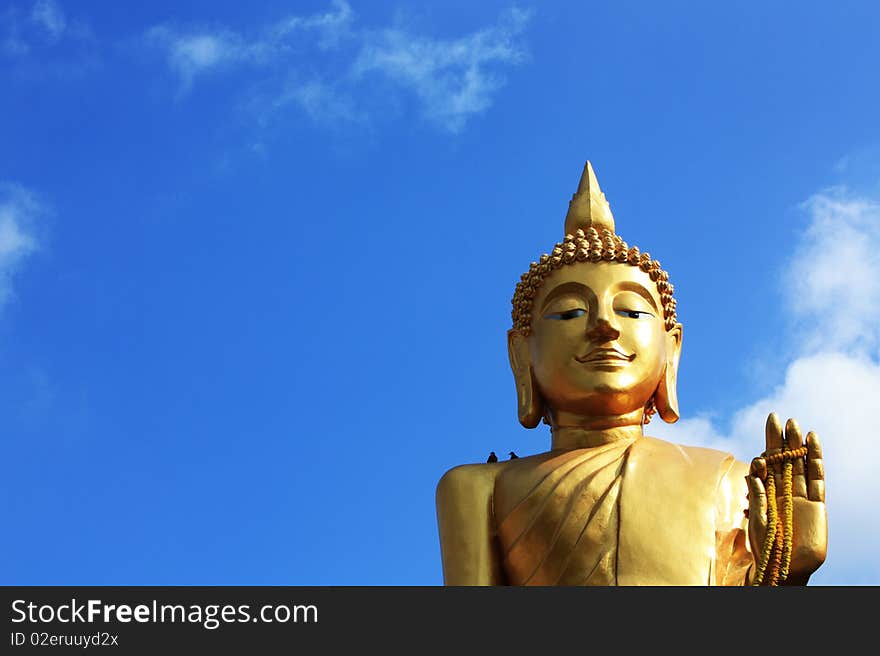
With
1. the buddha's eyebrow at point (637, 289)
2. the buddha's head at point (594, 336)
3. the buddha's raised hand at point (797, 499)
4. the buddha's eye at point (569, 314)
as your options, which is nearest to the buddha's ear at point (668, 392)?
the buddha's head at point (594, 336)

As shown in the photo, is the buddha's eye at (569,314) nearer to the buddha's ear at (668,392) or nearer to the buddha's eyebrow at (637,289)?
the buddha's eyebrow at (637,289)

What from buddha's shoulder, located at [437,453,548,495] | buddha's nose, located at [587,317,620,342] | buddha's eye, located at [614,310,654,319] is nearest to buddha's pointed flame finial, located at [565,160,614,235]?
buddha's eye, located at [614,310,654,319]

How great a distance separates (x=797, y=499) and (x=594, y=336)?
1632mm

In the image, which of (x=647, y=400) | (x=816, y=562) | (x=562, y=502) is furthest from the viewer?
(x=647, y=400)

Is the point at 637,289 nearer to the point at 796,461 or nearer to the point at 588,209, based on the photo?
the point at 588,209

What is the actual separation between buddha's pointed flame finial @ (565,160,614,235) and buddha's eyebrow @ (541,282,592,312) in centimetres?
59

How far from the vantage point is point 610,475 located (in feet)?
28.7

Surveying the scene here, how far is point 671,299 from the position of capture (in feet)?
31.6

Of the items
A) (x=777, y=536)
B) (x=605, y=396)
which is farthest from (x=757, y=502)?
(x=605, y=396)

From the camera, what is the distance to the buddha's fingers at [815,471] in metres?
8.03
